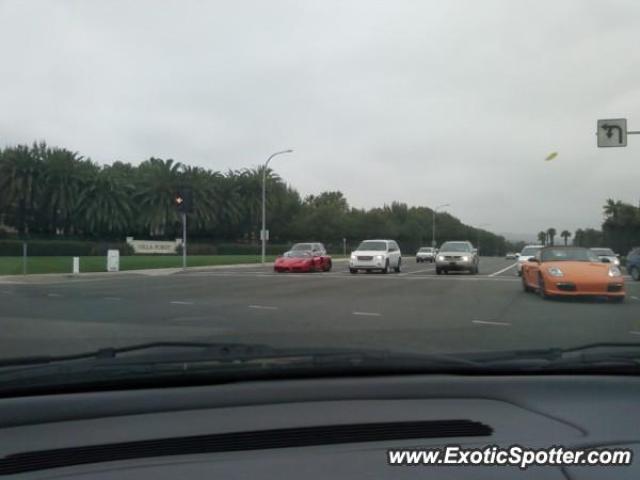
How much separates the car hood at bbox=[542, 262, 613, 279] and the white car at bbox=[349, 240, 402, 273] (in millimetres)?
14111

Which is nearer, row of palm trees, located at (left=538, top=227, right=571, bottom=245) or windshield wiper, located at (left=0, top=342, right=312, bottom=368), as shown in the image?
windshield wiper, located at (left=0, top=342, right=312, bottom=368)

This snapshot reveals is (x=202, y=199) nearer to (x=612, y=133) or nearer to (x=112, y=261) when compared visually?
(x=112, y=261)

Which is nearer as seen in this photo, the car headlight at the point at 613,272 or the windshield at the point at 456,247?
the car headlight at the point at 613,272

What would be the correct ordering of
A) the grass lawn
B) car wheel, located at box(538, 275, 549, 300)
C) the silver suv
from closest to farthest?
car wheel, located at box(538, 275, 549, 300) → the silver suv → the grass lawn

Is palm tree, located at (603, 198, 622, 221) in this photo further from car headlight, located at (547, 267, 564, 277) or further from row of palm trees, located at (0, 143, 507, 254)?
car headlight, located at (547, 267, 564, 277)

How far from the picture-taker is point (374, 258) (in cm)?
2934

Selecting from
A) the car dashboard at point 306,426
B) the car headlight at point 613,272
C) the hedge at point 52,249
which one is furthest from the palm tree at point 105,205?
the car dashboard at point 306,426

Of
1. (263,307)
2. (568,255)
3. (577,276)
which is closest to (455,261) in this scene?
(568,255)

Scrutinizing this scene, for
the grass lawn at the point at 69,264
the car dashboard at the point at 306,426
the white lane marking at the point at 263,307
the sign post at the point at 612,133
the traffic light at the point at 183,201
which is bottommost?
the grass lawn at the point at 69,264

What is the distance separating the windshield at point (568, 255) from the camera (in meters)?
15.8

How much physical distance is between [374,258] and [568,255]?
13.8m

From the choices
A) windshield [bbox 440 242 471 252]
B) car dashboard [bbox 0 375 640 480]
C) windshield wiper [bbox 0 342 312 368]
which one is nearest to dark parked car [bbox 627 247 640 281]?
windshield [bbox 440 242 471 252]

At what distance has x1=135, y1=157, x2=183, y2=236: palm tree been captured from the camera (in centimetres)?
7856

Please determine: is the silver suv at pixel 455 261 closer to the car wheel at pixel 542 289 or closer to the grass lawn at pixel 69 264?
the car wheel at pixel 542 289
